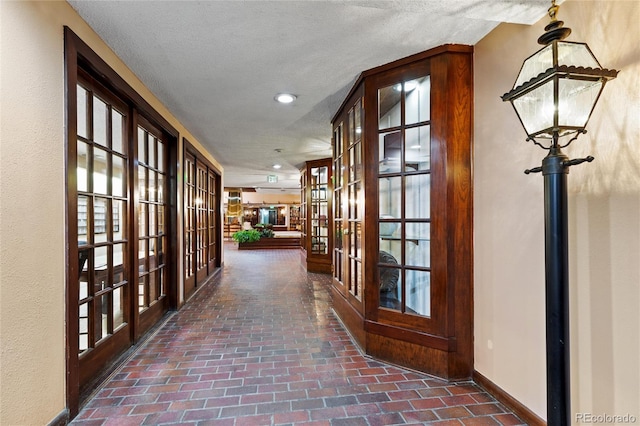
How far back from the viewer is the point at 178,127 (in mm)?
4051

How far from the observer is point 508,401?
1950 millimetres

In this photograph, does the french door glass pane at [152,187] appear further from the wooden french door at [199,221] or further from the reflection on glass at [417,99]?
the reflection on glass at [417,99]

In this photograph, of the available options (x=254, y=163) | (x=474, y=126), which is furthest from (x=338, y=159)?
(x=254, y=163)

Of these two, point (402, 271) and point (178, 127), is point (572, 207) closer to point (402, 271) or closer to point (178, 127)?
point (402, 271)

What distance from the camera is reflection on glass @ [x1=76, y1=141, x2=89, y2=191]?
212cm

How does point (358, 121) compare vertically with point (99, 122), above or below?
above

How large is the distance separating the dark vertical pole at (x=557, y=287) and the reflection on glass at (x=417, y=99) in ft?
4.35

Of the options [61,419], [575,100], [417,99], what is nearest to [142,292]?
[61,419]

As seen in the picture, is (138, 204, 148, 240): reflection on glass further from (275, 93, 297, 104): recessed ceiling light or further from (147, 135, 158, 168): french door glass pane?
(275, 93, 297, 104): recessed ceiling light

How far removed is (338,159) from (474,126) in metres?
1.83

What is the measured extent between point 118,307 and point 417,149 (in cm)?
291

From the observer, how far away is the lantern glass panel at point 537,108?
3.78ft

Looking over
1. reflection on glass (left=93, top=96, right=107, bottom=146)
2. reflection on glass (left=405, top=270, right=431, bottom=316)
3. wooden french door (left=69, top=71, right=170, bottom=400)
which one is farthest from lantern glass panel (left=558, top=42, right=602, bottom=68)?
reflection on glass (left=93, top=96, right=107, bottom=146)

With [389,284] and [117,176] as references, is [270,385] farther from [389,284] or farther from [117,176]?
[117,176]
